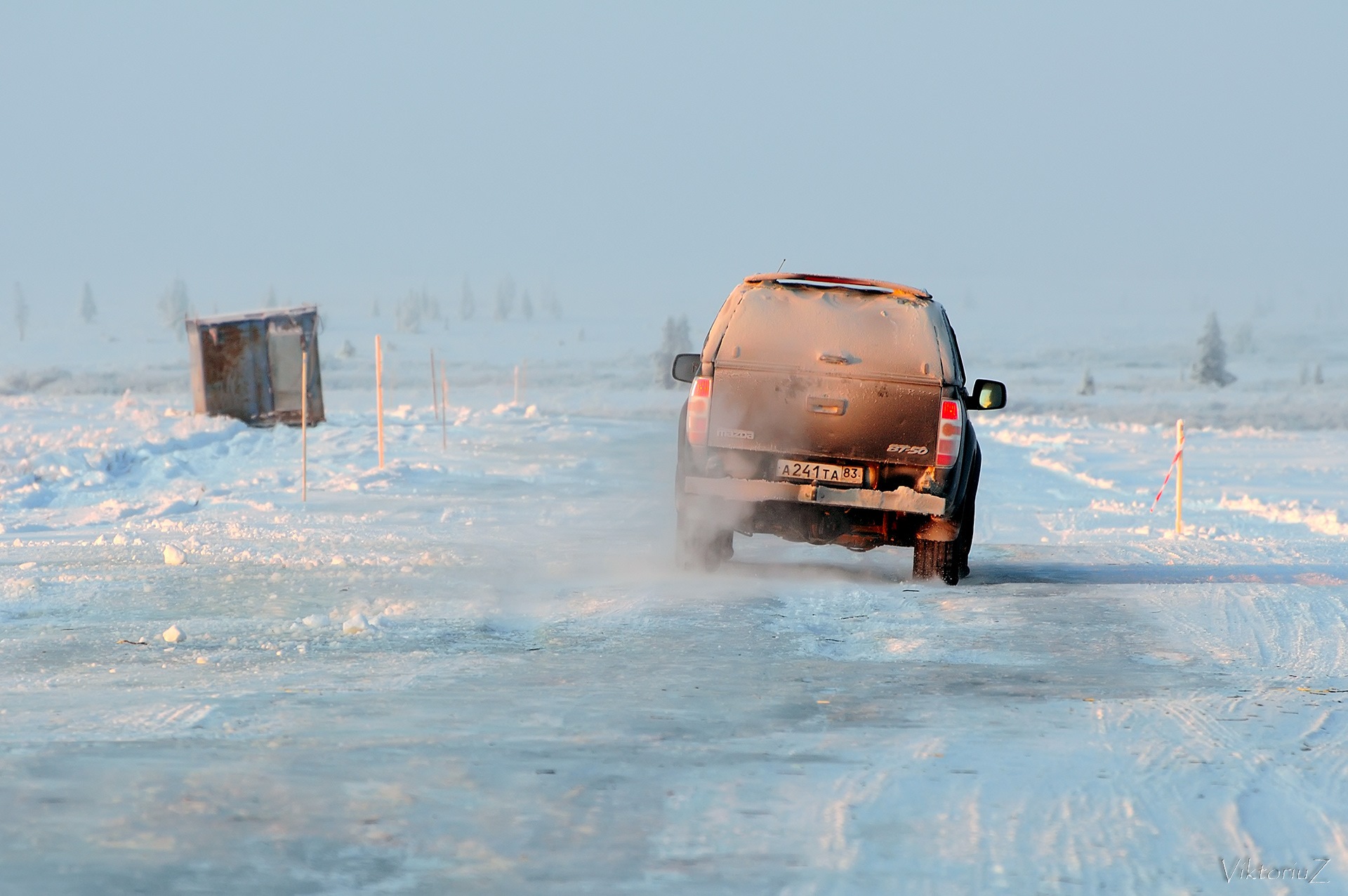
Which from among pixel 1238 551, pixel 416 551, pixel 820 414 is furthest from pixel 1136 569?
pixel 416 551

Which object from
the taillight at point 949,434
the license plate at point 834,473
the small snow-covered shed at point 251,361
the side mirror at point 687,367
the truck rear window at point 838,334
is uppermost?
the truck rear window at point 838,334

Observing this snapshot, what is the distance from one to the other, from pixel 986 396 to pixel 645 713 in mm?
5990

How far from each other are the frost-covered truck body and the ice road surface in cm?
70

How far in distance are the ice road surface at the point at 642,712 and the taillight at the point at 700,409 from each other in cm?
104

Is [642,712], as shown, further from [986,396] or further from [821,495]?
[986,396]

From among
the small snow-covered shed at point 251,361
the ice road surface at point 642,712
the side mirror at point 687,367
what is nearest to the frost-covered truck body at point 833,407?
the side mirror at point 687,367

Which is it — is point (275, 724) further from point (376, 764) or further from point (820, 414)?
point (820, 414)

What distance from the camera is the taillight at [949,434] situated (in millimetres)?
10719

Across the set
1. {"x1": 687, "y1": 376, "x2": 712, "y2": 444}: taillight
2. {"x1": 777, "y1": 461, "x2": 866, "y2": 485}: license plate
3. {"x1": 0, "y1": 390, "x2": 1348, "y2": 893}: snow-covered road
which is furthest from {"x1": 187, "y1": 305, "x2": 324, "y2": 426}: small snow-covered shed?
{"x1": 777, "y1": 461, "x2": 866, "y2": 485}: license plate

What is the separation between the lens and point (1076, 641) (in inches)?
358

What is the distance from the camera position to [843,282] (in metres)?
11.1

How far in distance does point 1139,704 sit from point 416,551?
6964 millimetres

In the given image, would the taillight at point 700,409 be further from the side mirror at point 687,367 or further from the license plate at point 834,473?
the license plate at point 834,473

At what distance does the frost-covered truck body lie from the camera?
1080 centimetres
